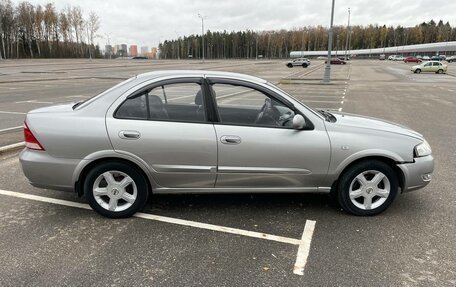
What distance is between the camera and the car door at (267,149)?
375 cm

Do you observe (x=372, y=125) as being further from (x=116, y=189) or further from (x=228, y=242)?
(x=116, y=189)

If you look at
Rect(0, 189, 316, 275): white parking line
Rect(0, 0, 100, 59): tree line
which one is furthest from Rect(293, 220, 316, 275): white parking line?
Rect(0, 0, 100, 59): tree line

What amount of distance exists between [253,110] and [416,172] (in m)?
1.95

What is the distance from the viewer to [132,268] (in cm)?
304

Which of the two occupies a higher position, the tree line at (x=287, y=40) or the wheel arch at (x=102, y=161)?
the tree line at (x=287, y=40)

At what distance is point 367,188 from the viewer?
3.98m

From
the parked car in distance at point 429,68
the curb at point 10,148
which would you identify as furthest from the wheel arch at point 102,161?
the parked car in distance at point 429,68

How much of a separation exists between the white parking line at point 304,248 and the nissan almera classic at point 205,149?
0.42 meters

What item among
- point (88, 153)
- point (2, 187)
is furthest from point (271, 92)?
point (2, 187)

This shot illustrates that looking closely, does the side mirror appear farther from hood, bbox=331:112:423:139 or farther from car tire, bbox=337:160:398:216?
car tire, bbox=337:160:398:216

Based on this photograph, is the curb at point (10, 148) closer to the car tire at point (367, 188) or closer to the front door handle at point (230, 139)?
the front door handle at point (230, 139)

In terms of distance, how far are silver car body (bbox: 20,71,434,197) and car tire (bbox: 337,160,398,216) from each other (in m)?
0.10

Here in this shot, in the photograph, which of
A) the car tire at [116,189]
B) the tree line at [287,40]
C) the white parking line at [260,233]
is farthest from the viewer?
the tree line at [287,40]

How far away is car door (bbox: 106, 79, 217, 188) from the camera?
3.71 m
